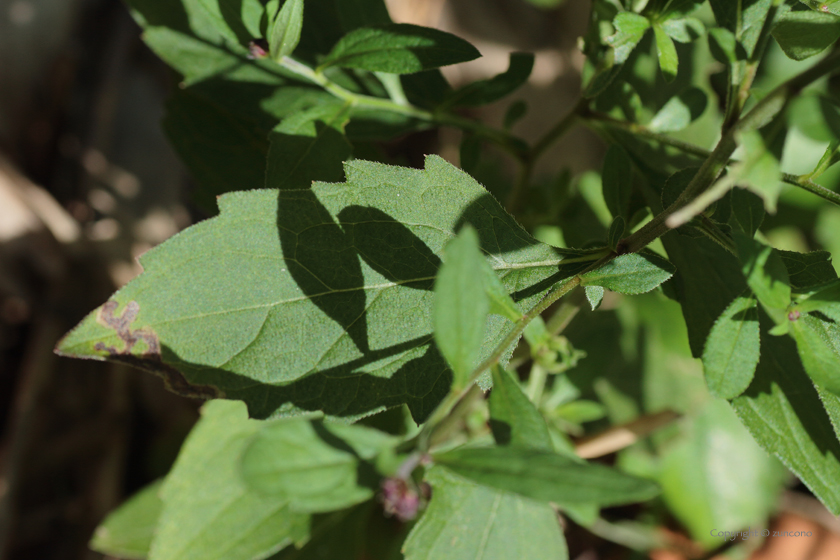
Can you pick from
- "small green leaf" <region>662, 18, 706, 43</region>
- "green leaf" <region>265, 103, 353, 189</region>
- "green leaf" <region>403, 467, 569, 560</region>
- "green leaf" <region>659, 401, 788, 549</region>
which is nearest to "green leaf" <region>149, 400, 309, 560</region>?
"green leaf" <region>403, 467, 569, 560</region>

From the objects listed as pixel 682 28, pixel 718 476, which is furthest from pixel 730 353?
pixel 718 476

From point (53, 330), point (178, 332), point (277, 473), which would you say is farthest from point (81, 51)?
point (277, 473)

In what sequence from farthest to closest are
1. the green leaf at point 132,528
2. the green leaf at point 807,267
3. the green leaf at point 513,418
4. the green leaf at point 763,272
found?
the green leaf at point 132,528 → the green leaf at point 807,267 → the green leaf at point 513,418 → the green leaf at point 763,272

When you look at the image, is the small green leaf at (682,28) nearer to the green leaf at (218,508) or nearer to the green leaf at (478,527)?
the green leaf at (478,527)

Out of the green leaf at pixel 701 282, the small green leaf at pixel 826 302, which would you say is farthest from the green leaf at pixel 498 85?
the small green leaf at pixel 826 302

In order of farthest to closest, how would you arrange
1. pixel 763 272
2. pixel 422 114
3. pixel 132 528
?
pixel 132 528
pixel 422 114
pixel 763 272

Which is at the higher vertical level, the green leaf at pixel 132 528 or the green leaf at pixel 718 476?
the green leaf at pixel 132 528

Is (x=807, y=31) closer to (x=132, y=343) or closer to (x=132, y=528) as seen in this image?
(x=132, y=343)
